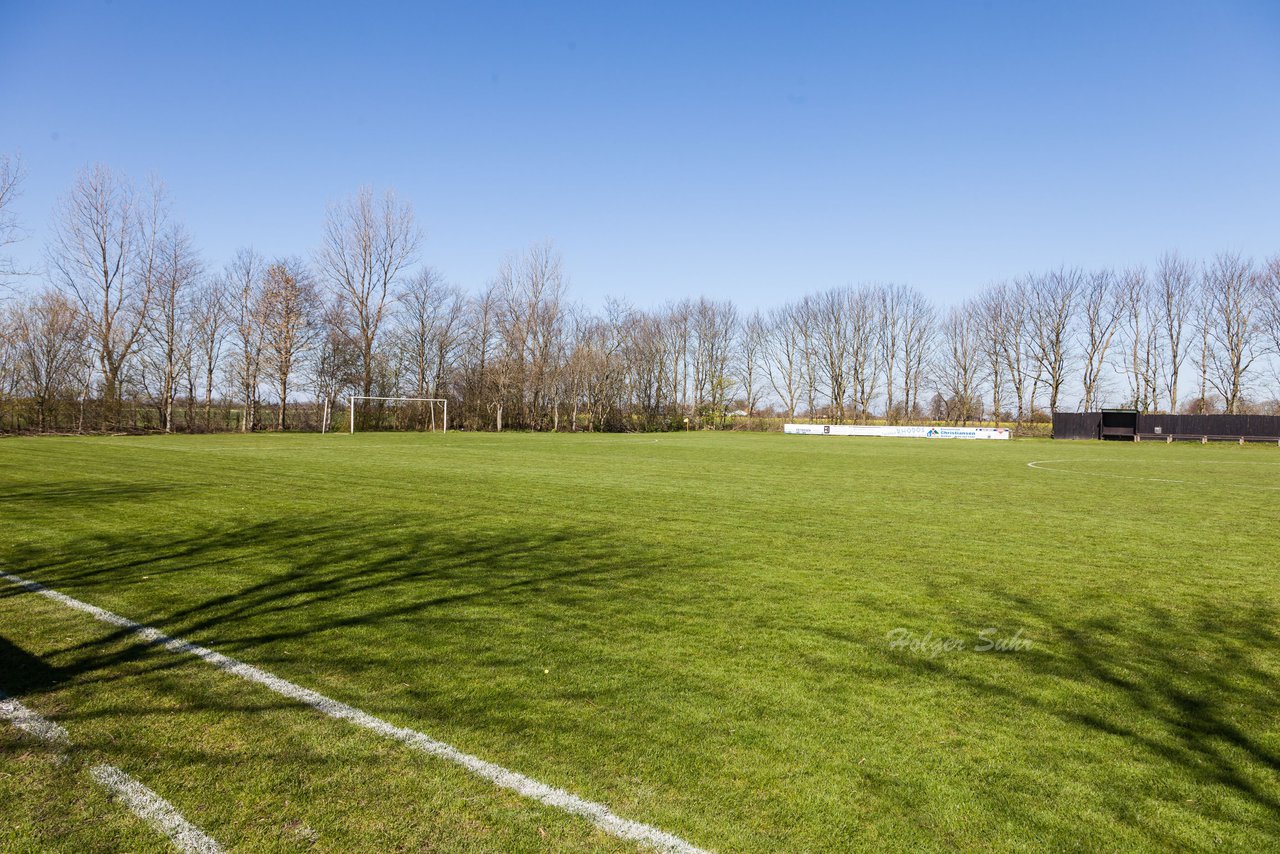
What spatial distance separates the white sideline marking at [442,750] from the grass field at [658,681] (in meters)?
0.06

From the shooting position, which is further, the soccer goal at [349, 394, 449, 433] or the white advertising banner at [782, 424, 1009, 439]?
the white advertising banner at [782, 424, 1009, 439]

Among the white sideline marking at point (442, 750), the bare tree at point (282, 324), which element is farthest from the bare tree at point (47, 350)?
the white sideline marking at point (442, 750)

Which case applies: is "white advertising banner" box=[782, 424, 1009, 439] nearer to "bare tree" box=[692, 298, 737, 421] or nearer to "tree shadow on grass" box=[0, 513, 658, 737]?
"bare tree" box=[692, 298, 737, 421]

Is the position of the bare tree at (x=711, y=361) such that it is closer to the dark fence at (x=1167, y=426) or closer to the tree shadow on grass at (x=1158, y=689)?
the dark fence at (x=1167, y=426)

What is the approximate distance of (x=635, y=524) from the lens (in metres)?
9.59

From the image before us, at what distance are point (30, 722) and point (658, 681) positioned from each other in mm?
3123

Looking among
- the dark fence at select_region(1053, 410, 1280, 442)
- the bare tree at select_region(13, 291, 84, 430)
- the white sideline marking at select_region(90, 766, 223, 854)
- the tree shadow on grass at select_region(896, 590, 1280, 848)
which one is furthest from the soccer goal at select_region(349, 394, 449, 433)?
the white sideline marking at select_region(90, 766, 223, 854)

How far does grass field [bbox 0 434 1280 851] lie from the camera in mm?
2691

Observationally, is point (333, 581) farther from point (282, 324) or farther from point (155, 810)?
point (282, 324)

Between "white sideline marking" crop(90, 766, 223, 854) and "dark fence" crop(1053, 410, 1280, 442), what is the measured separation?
55.4 m

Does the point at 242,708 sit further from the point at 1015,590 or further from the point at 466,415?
the point at 466,415

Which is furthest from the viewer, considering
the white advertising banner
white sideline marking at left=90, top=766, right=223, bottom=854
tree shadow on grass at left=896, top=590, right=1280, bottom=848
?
the white advertising banner

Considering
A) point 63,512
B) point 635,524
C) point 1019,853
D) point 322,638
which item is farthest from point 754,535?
point 63,512

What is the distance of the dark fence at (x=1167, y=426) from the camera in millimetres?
43406
